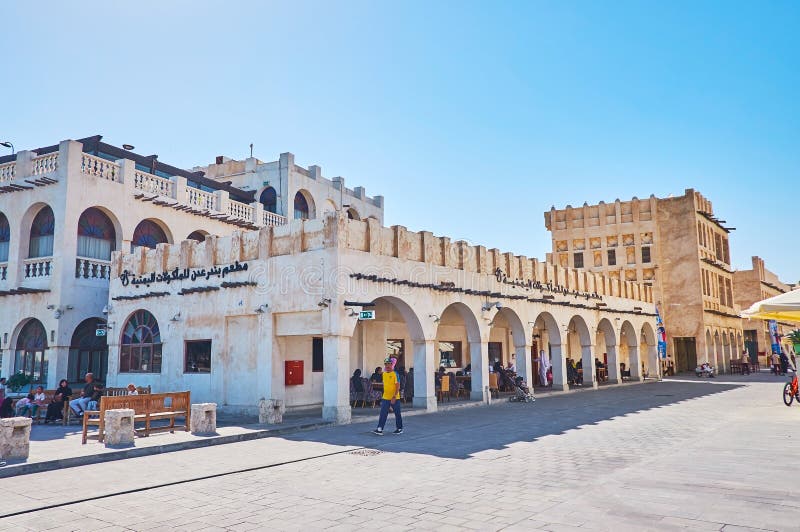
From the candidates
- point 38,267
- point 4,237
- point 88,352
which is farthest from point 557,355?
point 4,237

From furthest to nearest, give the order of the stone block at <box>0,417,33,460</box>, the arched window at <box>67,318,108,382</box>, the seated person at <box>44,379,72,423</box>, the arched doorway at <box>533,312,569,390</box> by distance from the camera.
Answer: the arched doorway at <box>533,312,569,390</box> < the arched window at <box>67,318,108,382</box> < the seated person at <box>44,379,72,423</box> < the stone block at <box>0,417,33,460</box>

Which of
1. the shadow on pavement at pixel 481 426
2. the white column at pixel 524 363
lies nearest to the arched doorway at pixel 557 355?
the white column at pixel 524 363

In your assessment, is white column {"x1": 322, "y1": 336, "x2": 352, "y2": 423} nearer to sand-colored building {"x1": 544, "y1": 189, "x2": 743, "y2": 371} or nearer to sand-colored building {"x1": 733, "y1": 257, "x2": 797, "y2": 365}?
sand-colored building {"x1": 544, "y1": 189, "x2": 743, "y2": 371}

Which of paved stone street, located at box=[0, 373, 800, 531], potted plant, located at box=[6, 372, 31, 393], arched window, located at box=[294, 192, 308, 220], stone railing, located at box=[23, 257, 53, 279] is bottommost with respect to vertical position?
paved stone street, located at box=[0, 373, 800, 531]

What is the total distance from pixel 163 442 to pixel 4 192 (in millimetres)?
16370

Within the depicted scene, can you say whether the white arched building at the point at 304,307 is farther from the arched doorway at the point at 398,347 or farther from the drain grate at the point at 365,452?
the drain grate at the point at 365,452

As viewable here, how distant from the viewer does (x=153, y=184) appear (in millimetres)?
23688

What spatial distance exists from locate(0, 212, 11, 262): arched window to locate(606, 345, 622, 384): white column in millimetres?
28853

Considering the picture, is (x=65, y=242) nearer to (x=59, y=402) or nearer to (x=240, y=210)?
(x=59, y=402)

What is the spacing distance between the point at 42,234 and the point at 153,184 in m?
4.43

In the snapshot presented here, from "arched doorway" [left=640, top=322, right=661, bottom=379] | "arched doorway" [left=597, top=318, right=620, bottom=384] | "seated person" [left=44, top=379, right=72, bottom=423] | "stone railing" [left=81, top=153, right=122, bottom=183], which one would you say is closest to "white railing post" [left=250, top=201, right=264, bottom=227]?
"stone railing" [left=81, top=153, right=122, bottom=183]

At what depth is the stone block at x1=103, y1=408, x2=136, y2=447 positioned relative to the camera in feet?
37.4

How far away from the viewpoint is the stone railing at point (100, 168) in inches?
844

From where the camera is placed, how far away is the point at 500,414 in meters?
16.8
